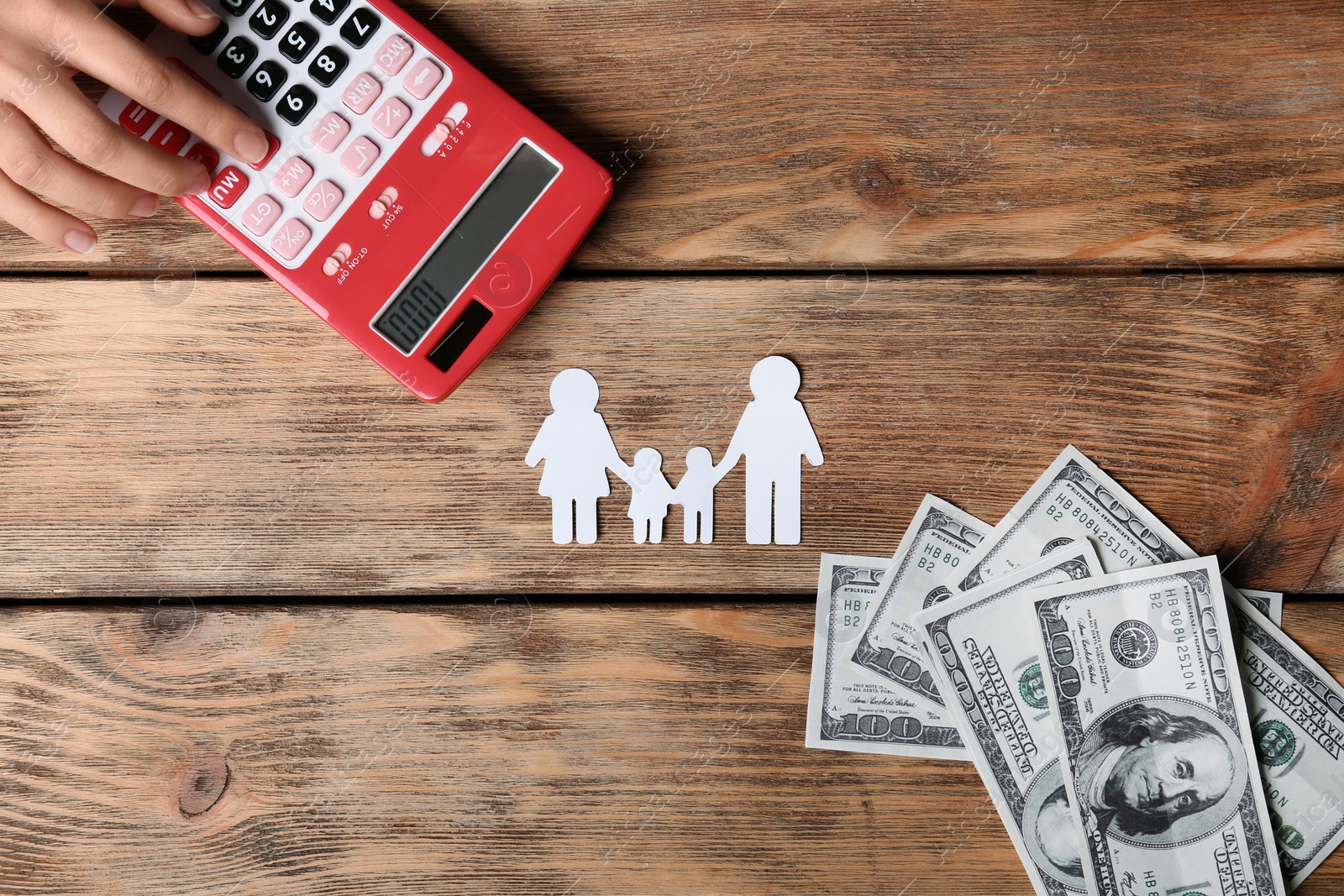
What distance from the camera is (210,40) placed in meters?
0.51

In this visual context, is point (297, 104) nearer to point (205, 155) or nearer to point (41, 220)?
point (205, 155)

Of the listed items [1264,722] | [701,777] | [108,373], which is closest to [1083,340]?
[1264,722]

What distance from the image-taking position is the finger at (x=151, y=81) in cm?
48

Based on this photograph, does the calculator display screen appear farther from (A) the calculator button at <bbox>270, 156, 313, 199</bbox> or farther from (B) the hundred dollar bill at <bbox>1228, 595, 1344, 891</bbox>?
(B) the hundred dollar bill at <bbox>1228, 595, 1344, 891</bbox>

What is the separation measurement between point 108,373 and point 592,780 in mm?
425

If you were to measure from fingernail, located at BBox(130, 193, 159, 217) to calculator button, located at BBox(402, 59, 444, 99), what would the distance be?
0.59 ft

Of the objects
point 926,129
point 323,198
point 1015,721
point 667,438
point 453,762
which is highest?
point 926,129

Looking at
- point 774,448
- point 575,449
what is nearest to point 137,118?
point 575,449

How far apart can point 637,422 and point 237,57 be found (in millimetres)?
329

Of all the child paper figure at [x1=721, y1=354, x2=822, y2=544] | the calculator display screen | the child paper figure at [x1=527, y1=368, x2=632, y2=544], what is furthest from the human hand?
the child paper figure at [x1=721, y1=354, x2=822, y2=544]

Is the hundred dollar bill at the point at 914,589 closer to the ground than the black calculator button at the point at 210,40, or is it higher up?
closer to the ground

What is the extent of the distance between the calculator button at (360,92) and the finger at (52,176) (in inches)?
5.8

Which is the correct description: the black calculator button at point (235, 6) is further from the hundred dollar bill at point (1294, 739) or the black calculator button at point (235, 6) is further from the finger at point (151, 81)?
the hundred dollar bill at point (1294, 739)

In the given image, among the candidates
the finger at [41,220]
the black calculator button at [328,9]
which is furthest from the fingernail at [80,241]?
the black calculator button at [328,9]
